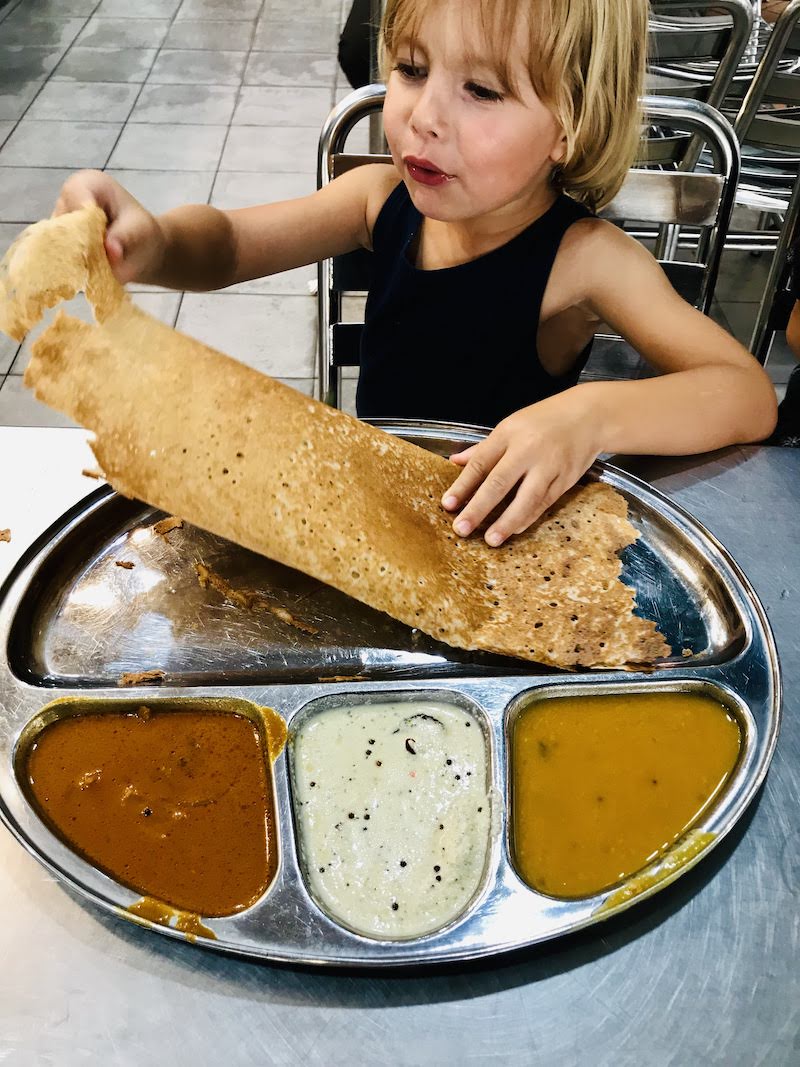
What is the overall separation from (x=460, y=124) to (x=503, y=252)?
0.35 metres

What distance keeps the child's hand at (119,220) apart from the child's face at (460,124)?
434mm

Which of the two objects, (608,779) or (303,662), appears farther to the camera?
(303,662)

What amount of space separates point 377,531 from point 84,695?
1.46ft

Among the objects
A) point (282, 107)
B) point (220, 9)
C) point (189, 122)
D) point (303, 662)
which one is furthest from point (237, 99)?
point (303, 662)

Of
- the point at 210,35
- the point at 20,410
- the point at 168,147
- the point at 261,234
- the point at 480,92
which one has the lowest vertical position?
the point at 20,410

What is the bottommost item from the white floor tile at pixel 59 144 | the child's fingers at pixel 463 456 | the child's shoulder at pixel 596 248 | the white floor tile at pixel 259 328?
the white floor tile at pixel 259 328

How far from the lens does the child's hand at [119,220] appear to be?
1.20 metres

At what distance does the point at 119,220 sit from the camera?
1273 mm

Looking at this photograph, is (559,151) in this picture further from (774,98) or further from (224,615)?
(774,98)

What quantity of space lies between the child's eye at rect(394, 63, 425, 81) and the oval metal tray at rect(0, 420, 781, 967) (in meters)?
0.69

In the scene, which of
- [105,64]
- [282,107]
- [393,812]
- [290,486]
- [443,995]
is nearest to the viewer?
[443,995]

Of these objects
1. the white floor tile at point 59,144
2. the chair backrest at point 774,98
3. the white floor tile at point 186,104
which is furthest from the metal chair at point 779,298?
the white floor tile at point 186,104

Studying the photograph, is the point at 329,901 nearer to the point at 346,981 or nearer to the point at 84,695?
the point at 346,981

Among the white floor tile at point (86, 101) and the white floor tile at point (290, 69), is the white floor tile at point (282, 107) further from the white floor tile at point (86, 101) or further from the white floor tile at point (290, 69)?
the white floor tile at point (86, 101)
